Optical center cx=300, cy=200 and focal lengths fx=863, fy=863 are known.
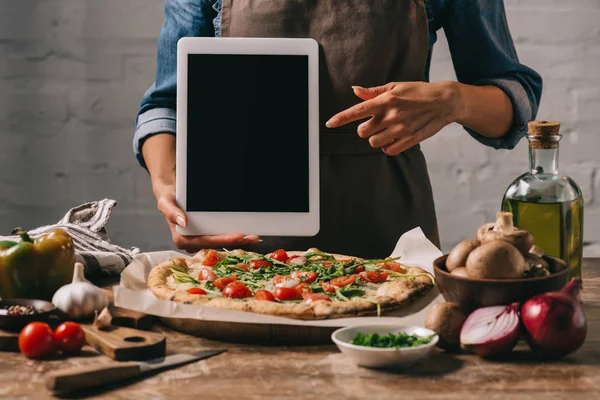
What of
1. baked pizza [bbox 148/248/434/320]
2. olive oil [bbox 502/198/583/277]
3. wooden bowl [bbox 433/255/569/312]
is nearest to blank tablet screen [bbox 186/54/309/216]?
baked pizza [bbox 148/248/434/320]

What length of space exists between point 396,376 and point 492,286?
0.56ft

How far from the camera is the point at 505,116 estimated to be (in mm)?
1804

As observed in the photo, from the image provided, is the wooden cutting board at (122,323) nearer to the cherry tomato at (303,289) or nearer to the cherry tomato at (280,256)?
the cherry tomato at (303,289)

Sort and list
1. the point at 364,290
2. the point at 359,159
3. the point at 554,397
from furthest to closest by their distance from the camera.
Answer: the point at 359,159 < the point at 364,290 < the point at 554,397

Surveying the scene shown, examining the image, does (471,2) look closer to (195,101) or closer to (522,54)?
(195,101)

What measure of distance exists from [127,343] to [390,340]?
0.33 meters

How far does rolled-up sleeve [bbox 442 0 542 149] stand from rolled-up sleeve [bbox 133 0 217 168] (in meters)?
0.53

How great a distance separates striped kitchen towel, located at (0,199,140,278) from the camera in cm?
159

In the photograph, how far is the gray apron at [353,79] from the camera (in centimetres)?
176

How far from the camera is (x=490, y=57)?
1846 millimetres

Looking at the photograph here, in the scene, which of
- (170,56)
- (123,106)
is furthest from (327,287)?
Answer: (123,106)

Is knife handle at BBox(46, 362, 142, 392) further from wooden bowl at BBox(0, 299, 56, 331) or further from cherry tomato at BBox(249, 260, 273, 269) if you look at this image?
cherry tomato at BBox(249, 260, 273, 269)

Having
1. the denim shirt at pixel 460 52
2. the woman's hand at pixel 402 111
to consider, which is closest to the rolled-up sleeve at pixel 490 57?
the denim shirt at pixel 460 52

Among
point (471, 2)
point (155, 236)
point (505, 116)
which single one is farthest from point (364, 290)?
point (155, 236)
